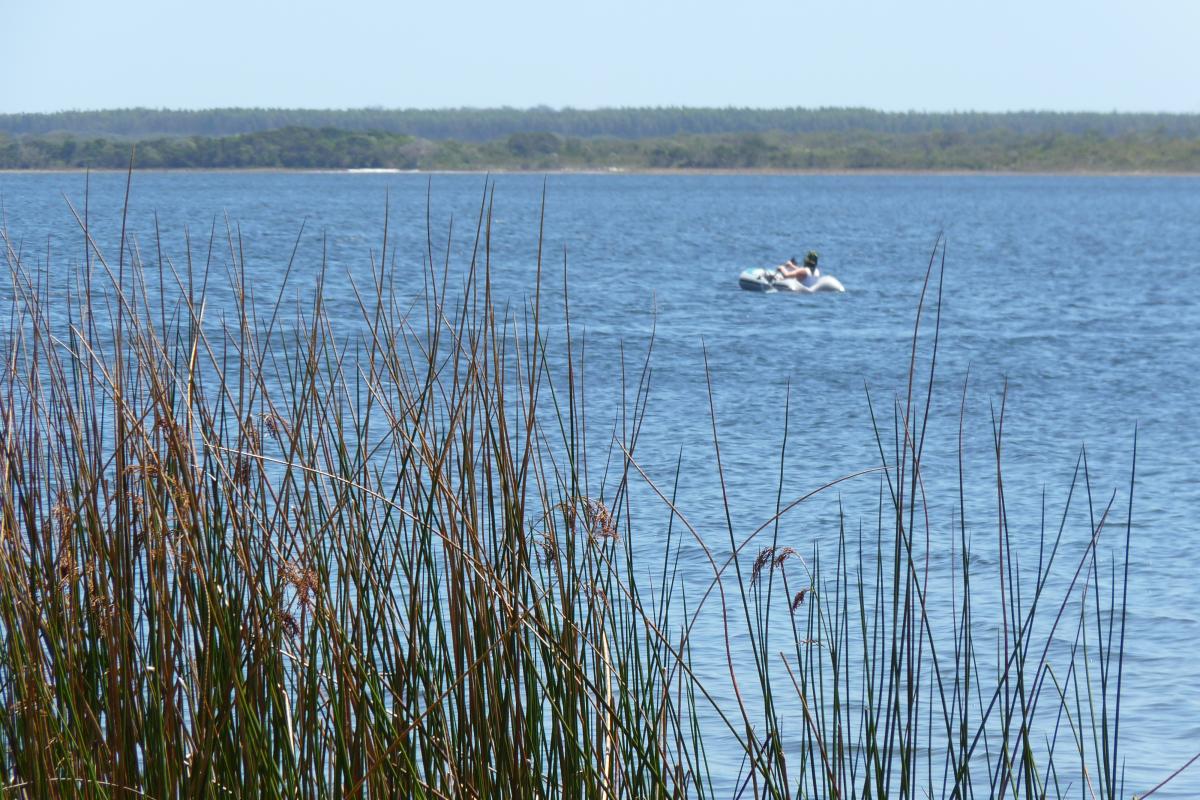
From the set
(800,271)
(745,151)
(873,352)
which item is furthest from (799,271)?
(745,151)

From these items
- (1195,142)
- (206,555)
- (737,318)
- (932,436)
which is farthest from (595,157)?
(206,555)

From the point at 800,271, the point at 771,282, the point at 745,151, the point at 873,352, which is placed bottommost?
the point at 873,352

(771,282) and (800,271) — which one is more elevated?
(800,271)

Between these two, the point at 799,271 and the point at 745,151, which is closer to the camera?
the point at 799,271

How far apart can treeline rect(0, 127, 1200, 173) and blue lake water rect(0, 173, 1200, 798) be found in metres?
45.4

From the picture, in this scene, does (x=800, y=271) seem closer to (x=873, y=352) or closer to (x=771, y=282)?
(x=771, y=282)

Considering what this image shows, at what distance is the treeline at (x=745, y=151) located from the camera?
9350 cm

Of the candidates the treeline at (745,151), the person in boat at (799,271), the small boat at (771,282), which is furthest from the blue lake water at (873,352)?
the treeline at (745,151)

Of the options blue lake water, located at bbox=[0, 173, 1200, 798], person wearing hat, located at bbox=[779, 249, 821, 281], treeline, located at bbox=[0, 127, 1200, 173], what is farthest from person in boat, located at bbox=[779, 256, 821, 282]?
treeline, located at bbox=[0, 127, 1200, 173]

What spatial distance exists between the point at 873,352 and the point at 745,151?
104 metres

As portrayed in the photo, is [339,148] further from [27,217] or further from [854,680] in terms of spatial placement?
[854,680]

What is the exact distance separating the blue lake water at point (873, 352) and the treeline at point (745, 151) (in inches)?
1786

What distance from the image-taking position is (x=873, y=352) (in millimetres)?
16875

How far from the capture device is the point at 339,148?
91.9 meters
